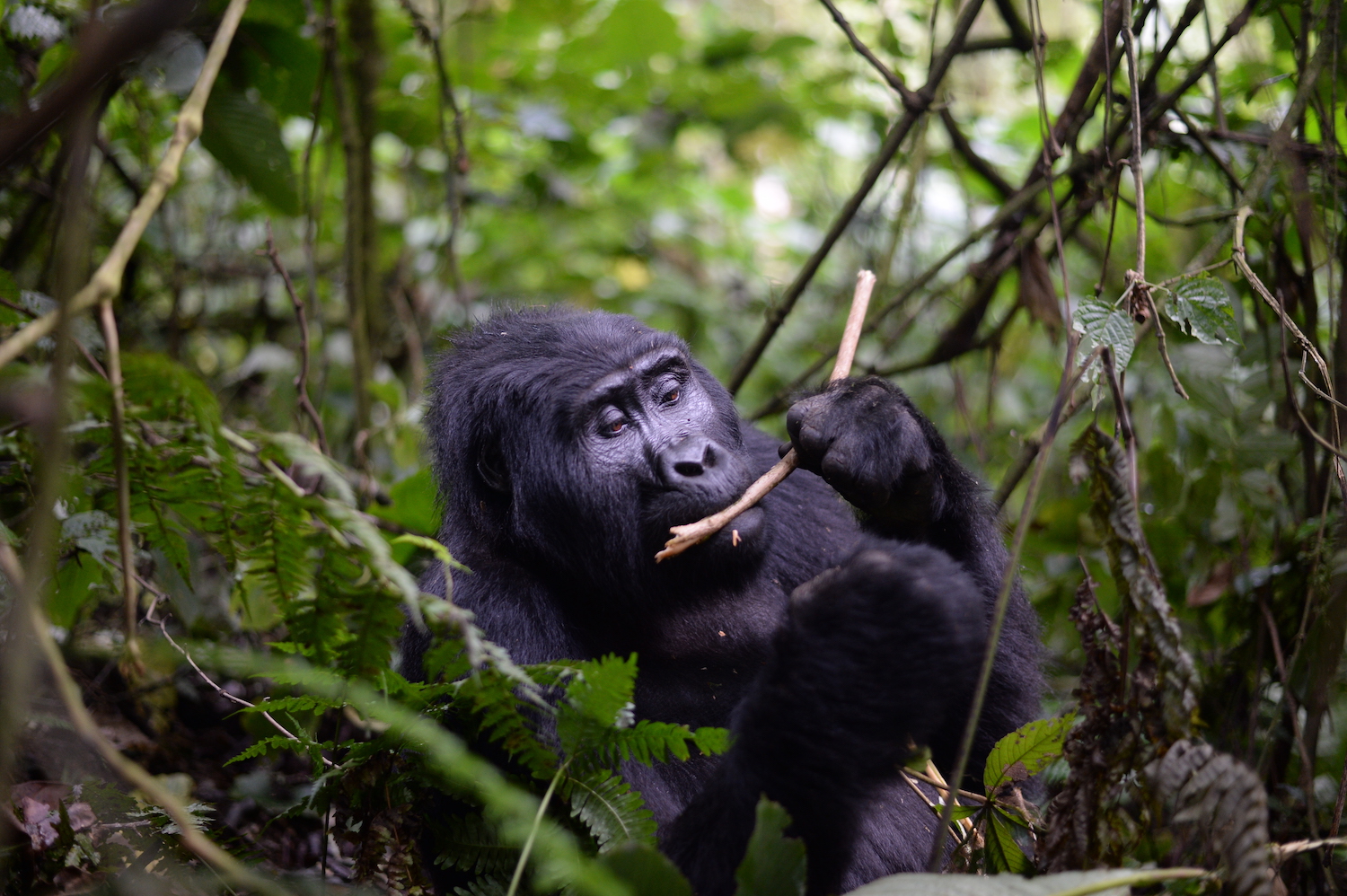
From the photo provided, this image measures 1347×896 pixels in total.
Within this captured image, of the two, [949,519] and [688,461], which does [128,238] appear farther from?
[949,519]

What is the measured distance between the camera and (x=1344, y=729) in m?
3.13

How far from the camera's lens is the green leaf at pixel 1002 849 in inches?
85.6

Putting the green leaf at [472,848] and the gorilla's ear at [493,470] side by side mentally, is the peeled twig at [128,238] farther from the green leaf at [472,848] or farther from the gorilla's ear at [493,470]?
the gorilla's ear at [493,470]

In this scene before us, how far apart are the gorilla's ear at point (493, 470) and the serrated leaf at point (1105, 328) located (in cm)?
166

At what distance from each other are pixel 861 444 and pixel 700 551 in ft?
1.72

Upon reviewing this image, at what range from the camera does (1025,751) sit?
7.17 ft

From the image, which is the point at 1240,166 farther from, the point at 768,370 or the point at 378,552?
the point at 768,370

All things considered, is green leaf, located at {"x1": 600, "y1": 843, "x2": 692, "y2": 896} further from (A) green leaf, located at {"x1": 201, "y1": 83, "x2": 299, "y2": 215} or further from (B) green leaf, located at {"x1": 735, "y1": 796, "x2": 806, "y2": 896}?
(A) green leaf, located at {"x1": 201, "y1": 83, "x2": 299, "y2": 215}

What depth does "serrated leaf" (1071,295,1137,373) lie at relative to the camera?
205cm

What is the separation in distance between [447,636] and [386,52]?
4.19m

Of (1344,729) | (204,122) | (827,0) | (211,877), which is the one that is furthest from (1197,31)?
(211,877)

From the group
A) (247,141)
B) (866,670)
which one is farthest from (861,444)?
(247,141)

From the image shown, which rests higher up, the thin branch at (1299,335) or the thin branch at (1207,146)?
the thin branch at (1207,146)

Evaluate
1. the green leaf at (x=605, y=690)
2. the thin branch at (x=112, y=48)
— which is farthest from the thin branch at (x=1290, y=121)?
the thin branch at (x=112, y=48)
